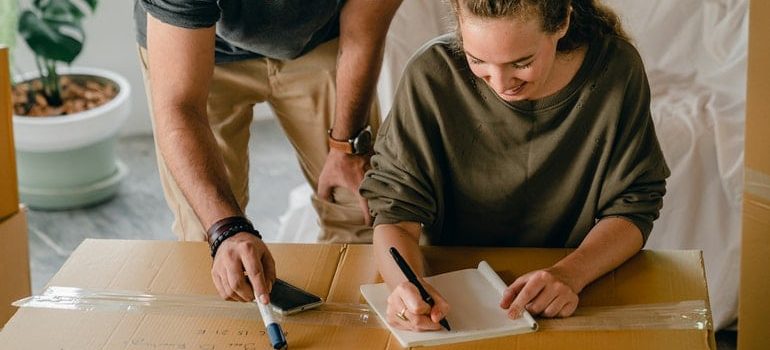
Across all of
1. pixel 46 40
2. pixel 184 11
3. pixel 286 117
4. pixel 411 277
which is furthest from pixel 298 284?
pixel 46 40

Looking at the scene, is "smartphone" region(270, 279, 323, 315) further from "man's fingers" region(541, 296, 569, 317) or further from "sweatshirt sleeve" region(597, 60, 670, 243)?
"sweatshirt sleeve" region(597, 60, 670, 243)

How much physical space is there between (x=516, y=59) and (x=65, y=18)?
69.2 inches

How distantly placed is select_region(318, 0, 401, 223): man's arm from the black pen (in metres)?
0.47

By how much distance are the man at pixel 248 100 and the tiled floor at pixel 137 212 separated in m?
0.80

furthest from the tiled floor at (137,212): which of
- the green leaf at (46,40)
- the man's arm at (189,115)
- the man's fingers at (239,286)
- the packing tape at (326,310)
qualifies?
the man's fingers at (239,286)

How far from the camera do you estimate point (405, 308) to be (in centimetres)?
132

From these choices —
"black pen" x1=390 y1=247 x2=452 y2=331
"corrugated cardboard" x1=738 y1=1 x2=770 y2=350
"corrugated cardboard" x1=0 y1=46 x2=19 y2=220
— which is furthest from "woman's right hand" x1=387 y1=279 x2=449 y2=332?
"corrugated cardboard" x1=0 y1=46 x2=19 y2=220

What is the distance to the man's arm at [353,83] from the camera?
1.85m

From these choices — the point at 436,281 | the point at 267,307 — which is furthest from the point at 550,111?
the point at 267,307

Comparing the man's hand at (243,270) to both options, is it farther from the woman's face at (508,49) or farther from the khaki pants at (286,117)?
the khaki pants at (286,117)

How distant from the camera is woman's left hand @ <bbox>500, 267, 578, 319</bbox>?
4.35 ft

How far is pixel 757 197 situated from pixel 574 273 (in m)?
0.48

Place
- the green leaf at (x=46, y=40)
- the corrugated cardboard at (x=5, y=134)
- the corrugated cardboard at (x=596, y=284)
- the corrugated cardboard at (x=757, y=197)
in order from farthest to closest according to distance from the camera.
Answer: the green leaf at (x=46, y=40) → the corrugated cardboard at (x=5, y=134) → the corrugated cardboard at (x=757, y=197) → the corrugated cardboard at (x=596, y=284)

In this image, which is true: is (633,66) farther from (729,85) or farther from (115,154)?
(115,154)
